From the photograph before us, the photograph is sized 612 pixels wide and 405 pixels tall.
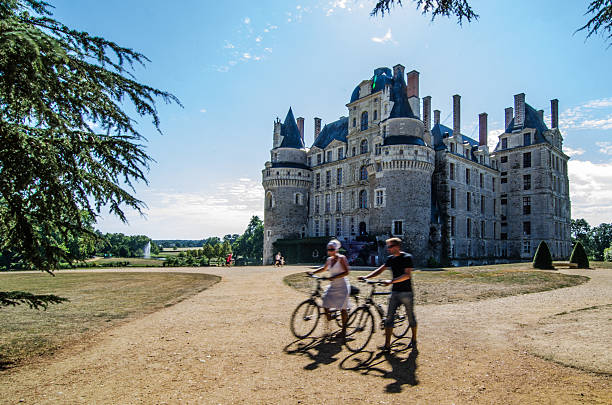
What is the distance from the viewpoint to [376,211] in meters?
36.5

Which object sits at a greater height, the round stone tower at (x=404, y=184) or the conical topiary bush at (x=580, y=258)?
the round stone tower at (x=404, y=184)

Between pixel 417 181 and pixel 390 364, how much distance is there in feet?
102

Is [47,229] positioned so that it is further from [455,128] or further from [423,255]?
[455,128]

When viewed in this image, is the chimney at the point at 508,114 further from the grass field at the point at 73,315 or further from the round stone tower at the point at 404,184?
the grass field at the point at 73,315

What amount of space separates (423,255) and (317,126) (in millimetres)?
24560

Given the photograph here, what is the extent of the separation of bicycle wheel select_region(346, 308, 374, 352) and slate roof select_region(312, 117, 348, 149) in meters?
38.7

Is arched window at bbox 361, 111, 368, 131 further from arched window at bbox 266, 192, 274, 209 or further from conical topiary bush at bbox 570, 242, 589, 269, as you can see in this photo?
conical topiary bush at bbox 570, 242, 589, 269

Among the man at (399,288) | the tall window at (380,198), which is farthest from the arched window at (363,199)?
the man at (399,288)

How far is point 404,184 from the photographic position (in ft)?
116

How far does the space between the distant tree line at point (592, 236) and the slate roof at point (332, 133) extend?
176 feet

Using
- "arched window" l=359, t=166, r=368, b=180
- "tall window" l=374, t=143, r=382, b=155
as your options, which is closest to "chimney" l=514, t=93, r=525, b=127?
"arched window" l=359, t=166, r=368, b=180

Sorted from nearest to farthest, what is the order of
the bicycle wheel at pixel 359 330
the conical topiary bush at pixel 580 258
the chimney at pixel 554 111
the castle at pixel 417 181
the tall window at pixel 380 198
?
the bicycle wheel at pixel 359 330, the conical topiary bush at pixel 580 258, the castle at pixel 417 181, the tall window at pixel 380 198, the chimney at pixel 554 111

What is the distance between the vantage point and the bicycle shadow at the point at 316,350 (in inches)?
249

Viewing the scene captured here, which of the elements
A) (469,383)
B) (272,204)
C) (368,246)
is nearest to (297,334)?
(469,383)
